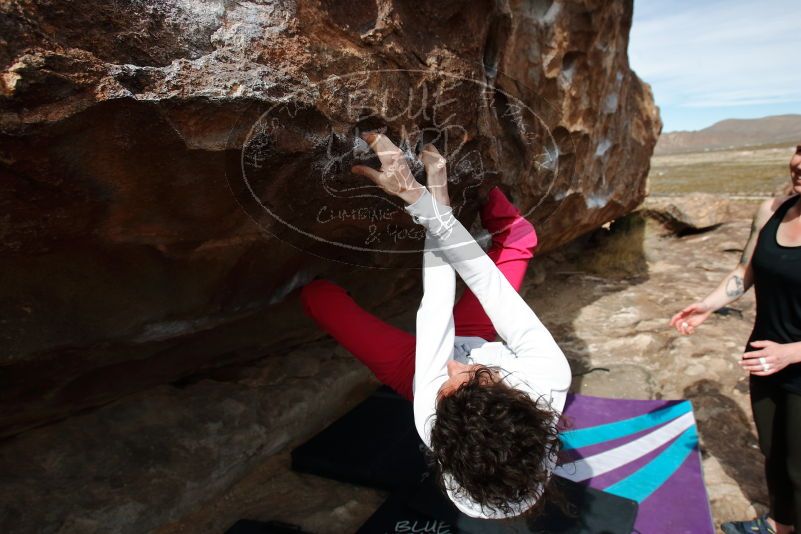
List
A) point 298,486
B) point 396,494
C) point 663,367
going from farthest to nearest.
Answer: point 663,367, point 298,486, point 396,494

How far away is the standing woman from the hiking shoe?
0.05ft

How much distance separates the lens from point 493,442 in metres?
1.36

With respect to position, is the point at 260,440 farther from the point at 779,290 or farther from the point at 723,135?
the point at 723,135

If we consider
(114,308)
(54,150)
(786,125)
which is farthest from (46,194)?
(786,125)

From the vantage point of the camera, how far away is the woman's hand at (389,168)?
1.58m

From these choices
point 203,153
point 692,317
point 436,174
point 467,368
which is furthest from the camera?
point 692,317

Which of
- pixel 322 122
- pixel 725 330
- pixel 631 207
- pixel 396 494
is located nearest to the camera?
pixel 322 122

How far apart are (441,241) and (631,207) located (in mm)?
4417

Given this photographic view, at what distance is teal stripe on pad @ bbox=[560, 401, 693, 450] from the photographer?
2.65 meters

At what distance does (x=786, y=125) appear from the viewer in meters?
113

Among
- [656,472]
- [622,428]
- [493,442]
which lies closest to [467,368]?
[493,442]

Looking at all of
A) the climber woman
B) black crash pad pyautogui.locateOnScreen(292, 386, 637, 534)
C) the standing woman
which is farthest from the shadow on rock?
the climber woman

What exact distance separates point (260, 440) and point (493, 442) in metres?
1.40

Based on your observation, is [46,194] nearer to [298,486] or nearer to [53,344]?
[53,344]
